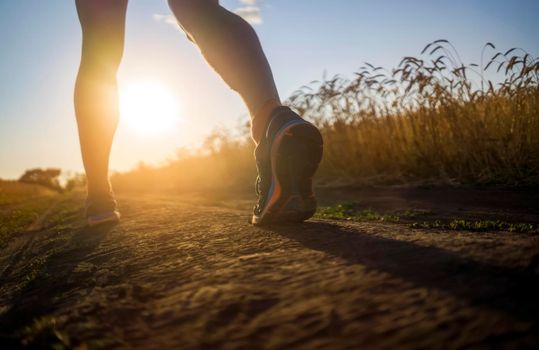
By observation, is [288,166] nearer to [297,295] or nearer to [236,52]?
[236,52]

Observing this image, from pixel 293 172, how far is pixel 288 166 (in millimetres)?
28

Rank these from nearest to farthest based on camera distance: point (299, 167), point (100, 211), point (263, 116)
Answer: point (299, 167) → point (263, 116) → point (100, 211)

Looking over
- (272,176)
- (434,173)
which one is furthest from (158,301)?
(434,173)

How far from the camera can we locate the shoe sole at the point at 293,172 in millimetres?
1388

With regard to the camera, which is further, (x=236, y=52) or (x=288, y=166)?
(x=236, y=52)

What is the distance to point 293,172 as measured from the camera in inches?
56.8

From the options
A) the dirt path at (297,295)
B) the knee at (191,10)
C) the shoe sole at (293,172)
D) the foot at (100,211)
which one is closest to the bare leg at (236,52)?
the knee at (191,10)

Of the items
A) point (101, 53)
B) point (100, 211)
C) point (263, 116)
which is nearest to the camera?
point (263, 116)

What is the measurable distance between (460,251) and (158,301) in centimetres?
60

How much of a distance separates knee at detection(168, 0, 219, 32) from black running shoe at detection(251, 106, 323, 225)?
0.50 m

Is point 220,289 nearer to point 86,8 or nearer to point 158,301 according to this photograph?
point 158,301

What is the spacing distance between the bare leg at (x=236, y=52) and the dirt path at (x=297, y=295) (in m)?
0.58

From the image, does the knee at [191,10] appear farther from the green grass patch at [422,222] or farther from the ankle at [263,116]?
the green grass patch at [422,222]

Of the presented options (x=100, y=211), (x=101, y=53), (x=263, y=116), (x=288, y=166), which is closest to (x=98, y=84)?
(x=101, y=53)
